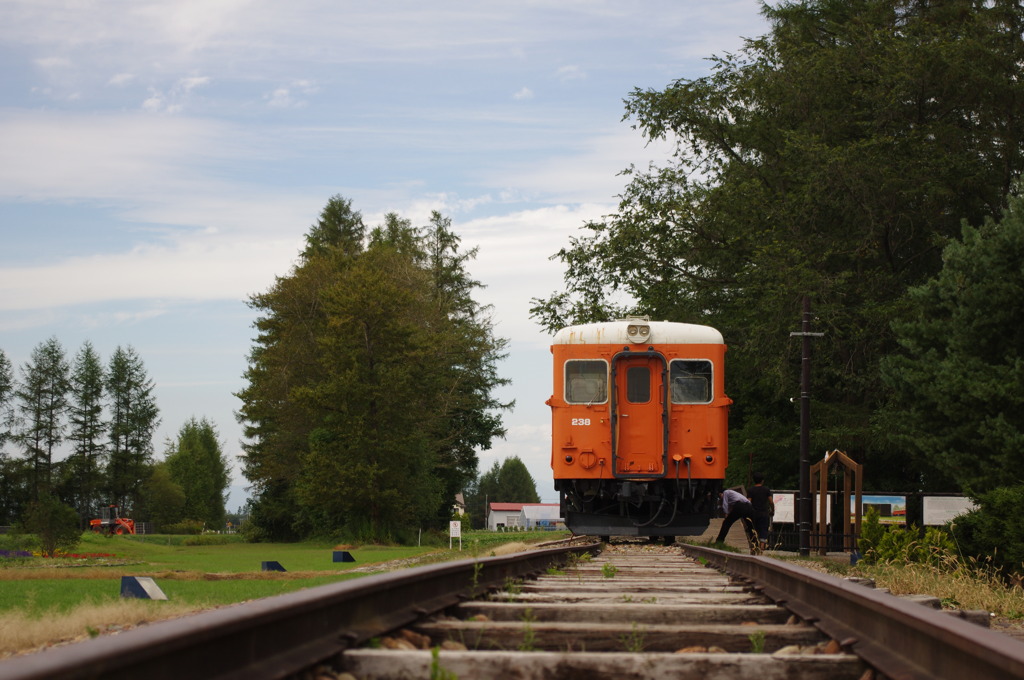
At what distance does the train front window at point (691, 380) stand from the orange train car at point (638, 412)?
2 cm

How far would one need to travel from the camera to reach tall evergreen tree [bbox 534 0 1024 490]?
3475 centimetres

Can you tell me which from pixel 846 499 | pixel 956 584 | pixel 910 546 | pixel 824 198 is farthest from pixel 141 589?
pixel 824 198

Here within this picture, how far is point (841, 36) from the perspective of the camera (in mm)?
38625

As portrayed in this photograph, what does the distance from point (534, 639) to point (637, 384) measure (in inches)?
582

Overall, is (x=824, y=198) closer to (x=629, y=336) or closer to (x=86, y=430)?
(x=629, y=336)

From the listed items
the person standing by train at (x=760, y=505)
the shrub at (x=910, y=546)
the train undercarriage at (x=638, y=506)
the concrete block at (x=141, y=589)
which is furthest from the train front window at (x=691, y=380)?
the concrete block at (x=141, y=589)

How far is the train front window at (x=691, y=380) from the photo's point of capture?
1975 centimetres

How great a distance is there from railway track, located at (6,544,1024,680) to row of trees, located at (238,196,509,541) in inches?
1428

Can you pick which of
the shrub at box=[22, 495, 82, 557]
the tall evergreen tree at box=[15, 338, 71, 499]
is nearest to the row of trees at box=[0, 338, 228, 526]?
the tall evergreen tree at box=[15, 338, 71, 499]

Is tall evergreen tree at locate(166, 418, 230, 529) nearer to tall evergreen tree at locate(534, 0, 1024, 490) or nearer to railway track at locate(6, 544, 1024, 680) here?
tall evergreen tree at locate(534, 0, 1024, 490)

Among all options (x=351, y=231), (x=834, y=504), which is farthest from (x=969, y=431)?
(x=351, y=231)

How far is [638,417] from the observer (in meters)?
19.8

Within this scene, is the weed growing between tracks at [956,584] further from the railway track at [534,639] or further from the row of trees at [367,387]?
the row of trees at [367,387]

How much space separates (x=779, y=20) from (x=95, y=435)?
77.2m
